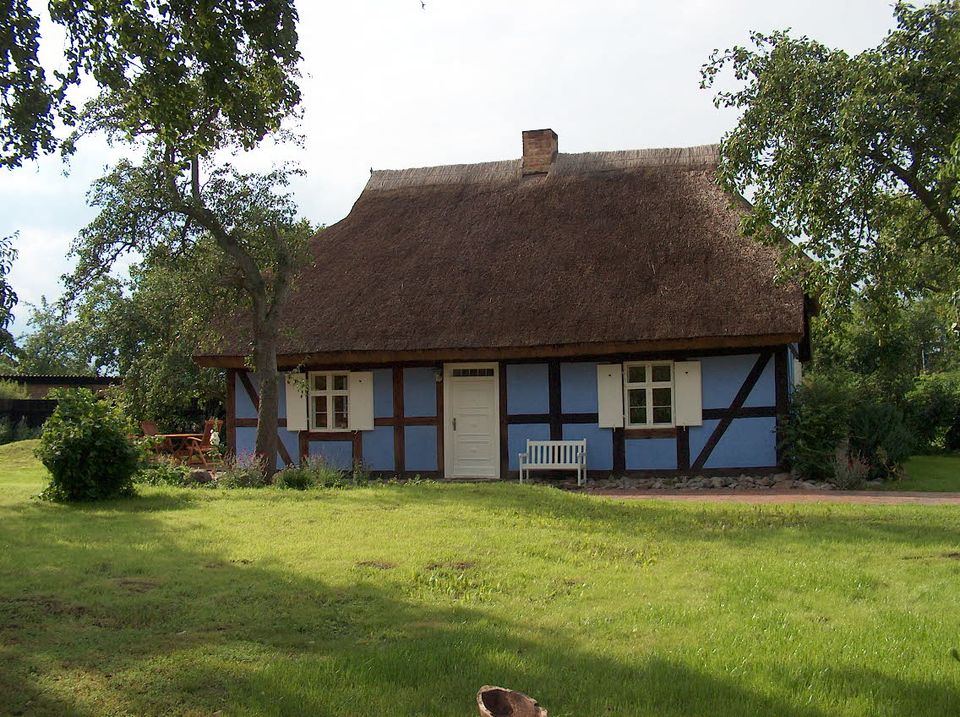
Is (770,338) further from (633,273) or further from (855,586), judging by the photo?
(855,586)

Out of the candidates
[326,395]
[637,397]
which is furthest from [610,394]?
[326,395]

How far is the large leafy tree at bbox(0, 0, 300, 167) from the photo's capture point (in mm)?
7465

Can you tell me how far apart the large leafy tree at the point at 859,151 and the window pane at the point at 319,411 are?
8403 millimetres

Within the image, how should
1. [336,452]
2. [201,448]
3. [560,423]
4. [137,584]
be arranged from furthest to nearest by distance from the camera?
[201,448] < [336,452] < [560,423] < [137,584]

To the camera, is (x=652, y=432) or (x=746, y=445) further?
(x=652, y=432)

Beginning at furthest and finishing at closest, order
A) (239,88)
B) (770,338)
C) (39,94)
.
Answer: (770,338) < (239,88) < (39,94)

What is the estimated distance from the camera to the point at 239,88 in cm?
830

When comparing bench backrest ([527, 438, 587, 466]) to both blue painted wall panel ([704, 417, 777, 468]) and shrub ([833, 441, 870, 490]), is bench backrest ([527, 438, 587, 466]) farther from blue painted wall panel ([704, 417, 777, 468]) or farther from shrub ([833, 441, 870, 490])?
shrub ([833, 441, 870, 490])

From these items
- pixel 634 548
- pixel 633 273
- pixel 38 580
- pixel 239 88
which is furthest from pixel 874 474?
pixel 38 580

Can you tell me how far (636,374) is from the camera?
16.3 meters

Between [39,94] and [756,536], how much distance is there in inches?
276

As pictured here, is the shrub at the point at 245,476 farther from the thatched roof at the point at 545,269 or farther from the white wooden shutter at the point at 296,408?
the white wooden shutter at the point at 296,408

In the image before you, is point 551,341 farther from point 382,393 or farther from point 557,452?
point 382,393

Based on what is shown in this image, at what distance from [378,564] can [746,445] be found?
31.3 feet
